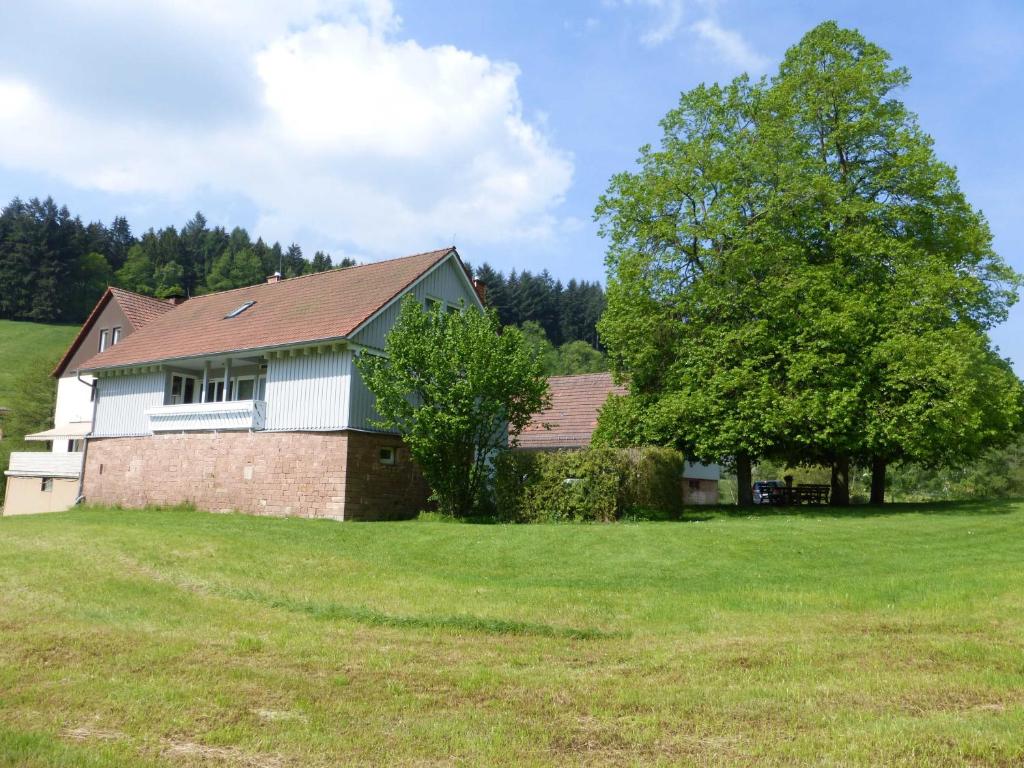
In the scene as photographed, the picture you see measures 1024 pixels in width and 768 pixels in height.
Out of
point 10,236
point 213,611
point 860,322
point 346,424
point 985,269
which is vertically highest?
point 10,236

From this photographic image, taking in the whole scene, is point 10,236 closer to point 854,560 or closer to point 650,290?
point 650,290

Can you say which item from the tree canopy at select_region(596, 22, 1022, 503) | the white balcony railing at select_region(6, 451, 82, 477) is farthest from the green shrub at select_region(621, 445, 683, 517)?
the white balcony railing at select_region(6, 451, 82, 477)

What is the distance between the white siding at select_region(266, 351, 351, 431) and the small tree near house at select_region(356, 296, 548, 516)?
5.48 ft

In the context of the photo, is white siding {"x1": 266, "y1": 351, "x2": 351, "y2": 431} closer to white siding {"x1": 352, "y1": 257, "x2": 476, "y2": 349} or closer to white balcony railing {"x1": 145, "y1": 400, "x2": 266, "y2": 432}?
white balcony railing {"x1": 145, "y1": 400, "x2": 266, "y2": 432}

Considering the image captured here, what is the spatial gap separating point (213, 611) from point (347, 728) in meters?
5.49

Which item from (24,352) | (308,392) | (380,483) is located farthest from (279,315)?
(24,352)

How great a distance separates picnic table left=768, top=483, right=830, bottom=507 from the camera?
3127 centimetres

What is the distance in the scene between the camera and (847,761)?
5363mm

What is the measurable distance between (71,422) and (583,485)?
33.2m

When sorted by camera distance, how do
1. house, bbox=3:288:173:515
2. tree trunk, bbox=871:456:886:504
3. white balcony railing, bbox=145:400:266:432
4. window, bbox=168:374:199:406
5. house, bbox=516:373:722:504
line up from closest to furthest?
white balcony railing, bbox=145:400:266:432 → tree trunk, bbox=871:456:886:504 → window, bbox=168:374:199:406 → house, bbox=516:373:722:504 → house, bbox=3:288:173:515

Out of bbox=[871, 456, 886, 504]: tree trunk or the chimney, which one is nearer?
bbox=[871, 456, 886, 504]: tree trunk

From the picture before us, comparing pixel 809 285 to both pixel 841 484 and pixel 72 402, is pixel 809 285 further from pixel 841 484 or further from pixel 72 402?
pixel 72 402

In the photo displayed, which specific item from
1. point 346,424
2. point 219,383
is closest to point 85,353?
point 219,383

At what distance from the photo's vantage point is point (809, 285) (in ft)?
86.1
